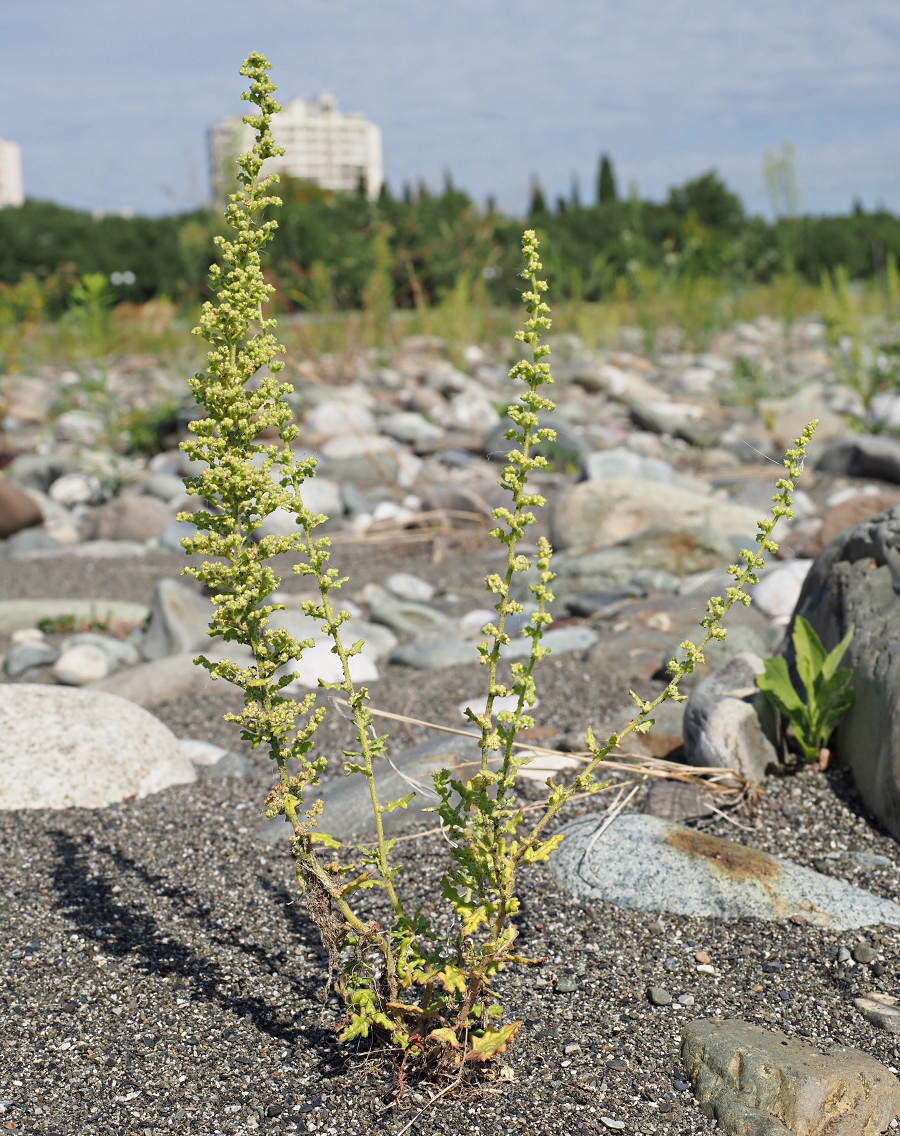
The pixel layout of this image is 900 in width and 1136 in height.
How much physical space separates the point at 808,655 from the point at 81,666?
3.02m

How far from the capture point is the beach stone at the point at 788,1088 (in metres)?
1.94

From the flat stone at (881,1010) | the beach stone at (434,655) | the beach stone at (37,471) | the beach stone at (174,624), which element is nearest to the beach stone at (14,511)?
the beach stone at (37,471)

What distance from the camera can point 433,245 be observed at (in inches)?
432

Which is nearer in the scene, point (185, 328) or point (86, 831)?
point (86, 831)

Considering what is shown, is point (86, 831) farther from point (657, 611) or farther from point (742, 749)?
point (657, 611)

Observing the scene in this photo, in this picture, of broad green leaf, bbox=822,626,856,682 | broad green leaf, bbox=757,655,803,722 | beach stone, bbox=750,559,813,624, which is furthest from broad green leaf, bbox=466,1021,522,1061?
beach stone, bbox=750,559,813,624

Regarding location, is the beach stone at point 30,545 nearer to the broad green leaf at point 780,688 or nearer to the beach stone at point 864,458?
the broad green leaf at point 780,688

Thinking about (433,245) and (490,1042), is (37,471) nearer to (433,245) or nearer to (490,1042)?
(433,245)

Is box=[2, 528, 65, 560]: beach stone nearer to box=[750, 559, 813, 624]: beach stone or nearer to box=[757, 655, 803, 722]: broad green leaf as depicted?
box=[750, 559, 813, 624]: beach stone

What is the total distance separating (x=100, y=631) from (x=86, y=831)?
2.53 metres

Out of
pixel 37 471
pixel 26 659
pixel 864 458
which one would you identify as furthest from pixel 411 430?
pixel 26 659

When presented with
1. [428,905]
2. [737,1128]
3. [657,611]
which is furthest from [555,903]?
[657,611]

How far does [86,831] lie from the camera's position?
3.07 metres

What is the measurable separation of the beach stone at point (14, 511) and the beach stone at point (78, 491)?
0.67 meters
